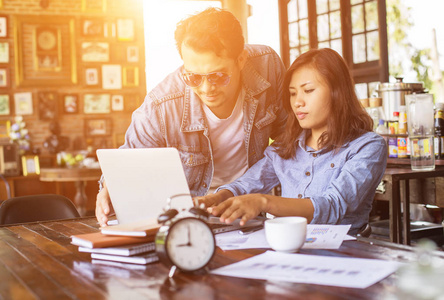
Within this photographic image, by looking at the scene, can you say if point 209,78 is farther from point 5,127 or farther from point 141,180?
point 5,127

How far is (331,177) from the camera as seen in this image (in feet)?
6.48

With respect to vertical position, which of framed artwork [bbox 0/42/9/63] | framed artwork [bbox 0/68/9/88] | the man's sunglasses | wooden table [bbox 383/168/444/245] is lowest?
wooden table [bbox 383/168/444/245]

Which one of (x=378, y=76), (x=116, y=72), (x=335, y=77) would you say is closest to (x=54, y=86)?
(x=116, y=72)

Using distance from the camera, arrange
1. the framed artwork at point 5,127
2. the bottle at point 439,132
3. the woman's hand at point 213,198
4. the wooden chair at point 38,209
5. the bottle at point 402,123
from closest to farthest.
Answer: the woman's hand at point 213,198
the wooden chair at point 38,209
the bottle at point 439,132
the bottle at point 402,123
the framed artwork at point 5,127

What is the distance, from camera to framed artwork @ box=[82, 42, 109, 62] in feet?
24.1

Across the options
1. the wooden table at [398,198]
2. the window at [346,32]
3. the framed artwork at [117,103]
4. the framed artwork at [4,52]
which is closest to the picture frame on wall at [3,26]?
the framed artwork at [4,52]

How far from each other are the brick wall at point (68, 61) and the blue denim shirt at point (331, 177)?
5478mm

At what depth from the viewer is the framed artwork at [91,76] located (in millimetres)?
7348

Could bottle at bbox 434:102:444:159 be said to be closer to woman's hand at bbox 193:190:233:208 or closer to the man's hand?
woman's hand at bbox 193:190:233:208

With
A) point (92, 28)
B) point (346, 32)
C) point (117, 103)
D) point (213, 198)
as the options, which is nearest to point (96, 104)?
point (117, 103)

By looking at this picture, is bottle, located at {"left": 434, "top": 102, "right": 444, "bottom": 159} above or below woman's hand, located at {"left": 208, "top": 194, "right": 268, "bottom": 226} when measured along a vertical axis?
above

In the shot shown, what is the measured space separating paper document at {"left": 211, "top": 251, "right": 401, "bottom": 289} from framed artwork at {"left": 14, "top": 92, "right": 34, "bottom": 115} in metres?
6.47

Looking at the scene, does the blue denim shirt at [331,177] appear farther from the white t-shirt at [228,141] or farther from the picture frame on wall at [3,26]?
the picture frame on wall at [3,26]

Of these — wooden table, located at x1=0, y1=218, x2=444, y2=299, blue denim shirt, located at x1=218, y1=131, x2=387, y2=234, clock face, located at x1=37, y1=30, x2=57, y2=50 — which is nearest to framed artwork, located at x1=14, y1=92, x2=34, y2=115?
clock face, located at x1=37, y1=30, x2=57, y2=50
